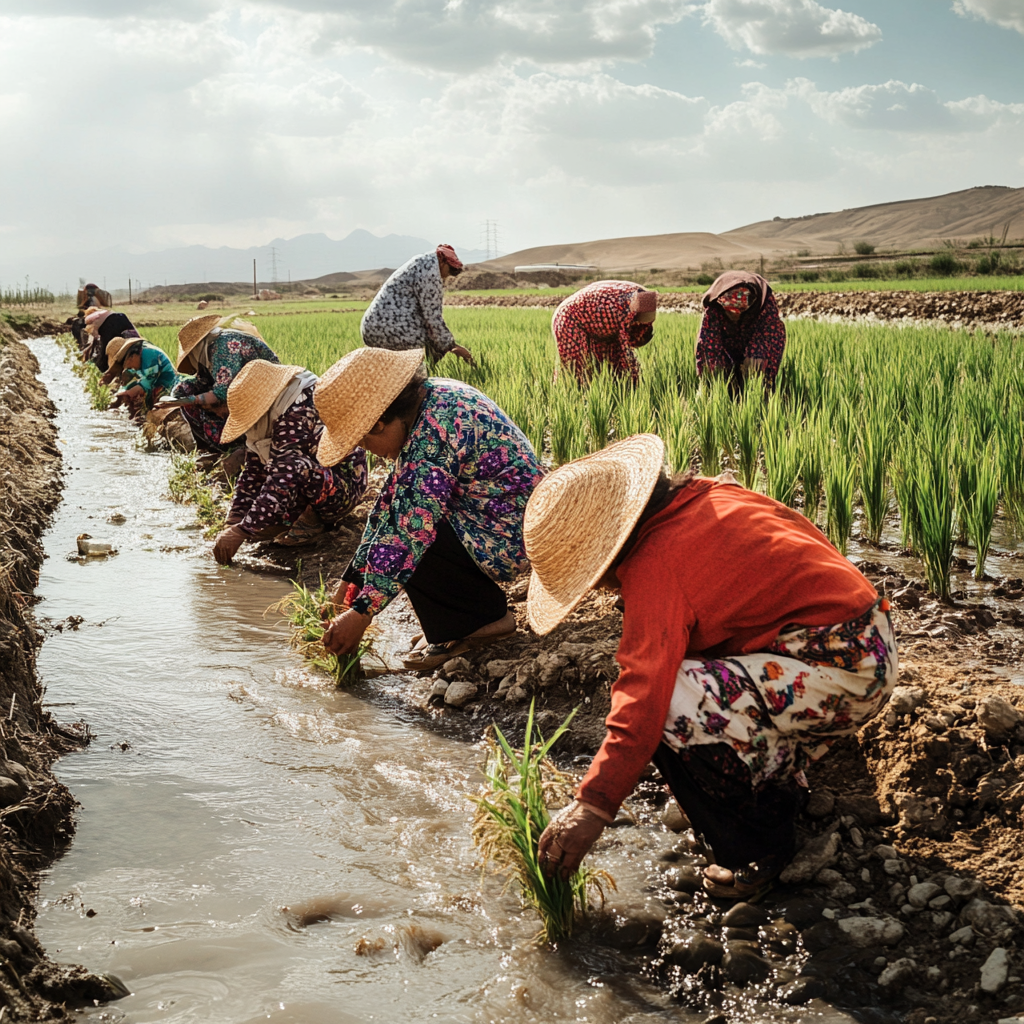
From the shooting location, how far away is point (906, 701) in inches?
85.4

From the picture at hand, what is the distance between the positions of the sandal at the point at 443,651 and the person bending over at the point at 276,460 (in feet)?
3.45

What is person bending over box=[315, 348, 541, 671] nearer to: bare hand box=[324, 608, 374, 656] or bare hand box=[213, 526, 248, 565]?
bare hand box=[324, 608, 374, 656]

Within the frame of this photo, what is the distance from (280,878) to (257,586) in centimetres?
237

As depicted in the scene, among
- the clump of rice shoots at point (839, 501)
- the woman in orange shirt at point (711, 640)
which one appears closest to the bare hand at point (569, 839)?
the woman in orange shirt at point (711, 640)

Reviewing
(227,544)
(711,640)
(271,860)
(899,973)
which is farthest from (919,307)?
(271,860)

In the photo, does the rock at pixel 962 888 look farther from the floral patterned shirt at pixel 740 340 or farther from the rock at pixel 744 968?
the floral patterned shirt at pixel 740 340

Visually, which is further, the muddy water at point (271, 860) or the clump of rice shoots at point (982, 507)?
the clump of rice shoots at point (982, 507)

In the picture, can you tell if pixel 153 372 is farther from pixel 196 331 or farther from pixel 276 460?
pixel 276 460

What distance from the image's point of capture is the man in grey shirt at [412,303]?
539 cm

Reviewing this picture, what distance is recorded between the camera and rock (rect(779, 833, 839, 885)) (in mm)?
1921

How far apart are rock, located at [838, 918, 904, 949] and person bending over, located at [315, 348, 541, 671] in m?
1.53

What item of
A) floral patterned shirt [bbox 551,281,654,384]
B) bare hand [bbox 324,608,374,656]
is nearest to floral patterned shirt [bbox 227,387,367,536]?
bare hand [bbox 324,608,374,656]

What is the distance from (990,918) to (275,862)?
152 cm

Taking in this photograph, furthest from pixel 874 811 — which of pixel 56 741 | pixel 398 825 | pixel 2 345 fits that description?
pixel 2 345
